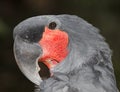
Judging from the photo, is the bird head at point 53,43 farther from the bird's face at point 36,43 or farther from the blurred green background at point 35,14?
the blurred green background at point 35,14

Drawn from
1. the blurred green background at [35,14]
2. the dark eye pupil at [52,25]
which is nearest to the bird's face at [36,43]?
the dark eye pupil at [52,25]

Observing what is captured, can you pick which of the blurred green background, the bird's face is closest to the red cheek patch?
the bird's face

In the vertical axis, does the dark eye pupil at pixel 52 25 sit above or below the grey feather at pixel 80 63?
above

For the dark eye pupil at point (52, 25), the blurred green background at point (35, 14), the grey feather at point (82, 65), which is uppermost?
the dark eye pupil at point (52, 25)

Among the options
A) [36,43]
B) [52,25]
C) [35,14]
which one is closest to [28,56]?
[36,43]

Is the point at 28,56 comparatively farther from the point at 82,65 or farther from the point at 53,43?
the point at 82,65

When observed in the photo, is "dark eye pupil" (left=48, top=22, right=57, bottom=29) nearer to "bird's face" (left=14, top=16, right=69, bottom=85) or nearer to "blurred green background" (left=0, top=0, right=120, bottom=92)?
"bird's face" (left=14, top=16, right=69, bottom=85)

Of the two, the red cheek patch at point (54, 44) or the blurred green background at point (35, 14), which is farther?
the blurred green background at point (35, 14)

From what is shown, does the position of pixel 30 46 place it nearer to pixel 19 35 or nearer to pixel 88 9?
pixel 19 35

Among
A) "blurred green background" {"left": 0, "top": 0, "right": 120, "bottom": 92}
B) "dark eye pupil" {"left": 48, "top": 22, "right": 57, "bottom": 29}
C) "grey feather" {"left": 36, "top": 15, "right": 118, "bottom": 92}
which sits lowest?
"blurred green background" {"left": 0, "top": 0, "right": 120, "bottom": 92}
